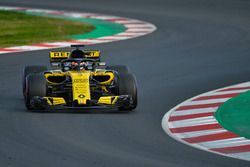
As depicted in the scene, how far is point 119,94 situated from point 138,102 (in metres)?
0.89

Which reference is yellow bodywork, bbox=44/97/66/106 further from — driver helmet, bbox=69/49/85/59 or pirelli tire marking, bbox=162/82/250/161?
pirelli tire marking, bbox=162/82/250/161

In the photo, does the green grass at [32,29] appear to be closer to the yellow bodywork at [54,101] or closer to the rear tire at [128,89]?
the rear tire at [128,89]

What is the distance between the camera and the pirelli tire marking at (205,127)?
1266cm

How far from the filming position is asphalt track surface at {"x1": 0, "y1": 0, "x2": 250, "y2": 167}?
39.4 feet

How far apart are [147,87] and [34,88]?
3.33 metres

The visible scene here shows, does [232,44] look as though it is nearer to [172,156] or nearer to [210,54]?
[210,54]

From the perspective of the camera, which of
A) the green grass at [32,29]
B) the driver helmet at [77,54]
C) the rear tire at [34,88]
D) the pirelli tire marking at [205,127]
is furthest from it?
the green grass at [32,29]

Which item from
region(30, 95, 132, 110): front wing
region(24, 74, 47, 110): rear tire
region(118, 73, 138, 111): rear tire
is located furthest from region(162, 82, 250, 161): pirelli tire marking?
region(24, 74, 47, 110): rear tire

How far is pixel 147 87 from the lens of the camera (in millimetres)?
18031

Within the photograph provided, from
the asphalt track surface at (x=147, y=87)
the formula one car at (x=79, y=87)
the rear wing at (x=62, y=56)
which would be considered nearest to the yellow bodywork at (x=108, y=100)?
the formula one car at (x=79, y=87)

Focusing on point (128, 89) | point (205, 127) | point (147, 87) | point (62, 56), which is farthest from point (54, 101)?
point (147, 87)

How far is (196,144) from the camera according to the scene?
12953mm

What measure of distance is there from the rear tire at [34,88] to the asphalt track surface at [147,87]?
298 millimetres

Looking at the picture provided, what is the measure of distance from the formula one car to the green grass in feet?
27.6
